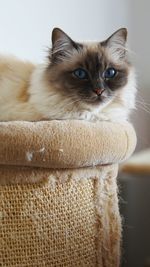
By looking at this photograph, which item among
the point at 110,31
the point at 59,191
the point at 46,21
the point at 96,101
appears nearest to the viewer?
the point at 59,191

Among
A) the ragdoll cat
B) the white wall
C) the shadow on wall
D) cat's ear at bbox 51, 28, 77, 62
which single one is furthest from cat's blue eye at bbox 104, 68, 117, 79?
the shadow on wall

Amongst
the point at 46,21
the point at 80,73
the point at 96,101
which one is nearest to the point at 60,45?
the point at 80,73

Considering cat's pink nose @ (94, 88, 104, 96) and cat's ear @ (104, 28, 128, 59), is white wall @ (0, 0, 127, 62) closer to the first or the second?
cat's ear @ (104, 28, 128, 59)

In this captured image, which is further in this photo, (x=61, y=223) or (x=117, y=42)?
(x=117, y=42)

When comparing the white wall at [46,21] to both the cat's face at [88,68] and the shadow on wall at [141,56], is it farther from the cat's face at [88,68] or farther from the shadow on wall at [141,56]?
the cat's face at [88,68]

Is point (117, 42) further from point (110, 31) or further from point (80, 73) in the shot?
point (110, 31)

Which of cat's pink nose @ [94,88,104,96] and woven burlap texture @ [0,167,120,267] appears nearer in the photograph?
woven burlap texture @ [0,167,120,267]

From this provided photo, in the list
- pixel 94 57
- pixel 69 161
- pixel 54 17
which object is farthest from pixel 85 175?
pixel 54 17

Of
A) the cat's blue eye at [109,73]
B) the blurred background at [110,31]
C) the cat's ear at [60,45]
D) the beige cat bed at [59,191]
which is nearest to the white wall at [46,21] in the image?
the blurred background at [110,31]
